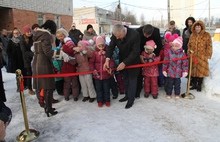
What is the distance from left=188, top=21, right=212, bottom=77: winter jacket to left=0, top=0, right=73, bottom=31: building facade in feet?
34.4

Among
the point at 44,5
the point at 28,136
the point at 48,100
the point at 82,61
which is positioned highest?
the point at 44,5

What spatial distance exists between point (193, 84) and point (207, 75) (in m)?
0.51

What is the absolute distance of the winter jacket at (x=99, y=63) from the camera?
435 cm

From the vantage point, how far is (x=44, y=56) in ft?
12.2

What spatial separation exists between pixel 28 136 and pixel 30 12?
11809 millimetres

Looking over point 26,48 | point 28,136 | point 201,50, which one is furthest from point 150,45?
point 26,48

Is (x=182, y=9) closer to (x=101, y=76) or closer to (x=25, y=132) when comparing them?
(x=101, y=76)

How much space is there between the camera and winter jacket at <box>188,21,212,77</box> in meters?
4.68

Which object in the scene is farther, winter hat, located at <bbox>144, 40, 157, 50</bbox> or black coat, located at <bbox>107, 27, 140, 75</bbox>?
winter hat, located at <bbox>144, 40, 157, 50</bbox>

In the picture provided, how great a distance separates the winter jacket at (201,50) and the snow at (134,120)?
1.01 feet

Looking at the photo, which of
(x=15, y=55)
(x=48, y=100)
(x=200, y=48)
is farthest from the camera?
(x=15, y=55)

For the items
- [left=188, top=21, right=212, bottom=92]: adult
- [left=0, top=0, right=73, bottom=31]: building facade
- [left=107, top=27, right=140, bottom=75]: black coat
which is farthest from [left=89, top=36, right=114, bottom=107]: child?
[left=0, top=0, right=73, bottom=31]: building facade

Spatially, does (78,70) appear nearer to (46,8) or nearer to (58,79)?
(58,79)

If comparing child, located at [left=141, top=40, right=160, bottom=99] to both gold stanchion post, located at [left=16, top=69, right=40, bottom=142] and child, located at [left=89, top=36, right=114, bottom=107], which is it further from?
gold stanchion post, located at [left=16, top=69, right=40, bottom=142]
